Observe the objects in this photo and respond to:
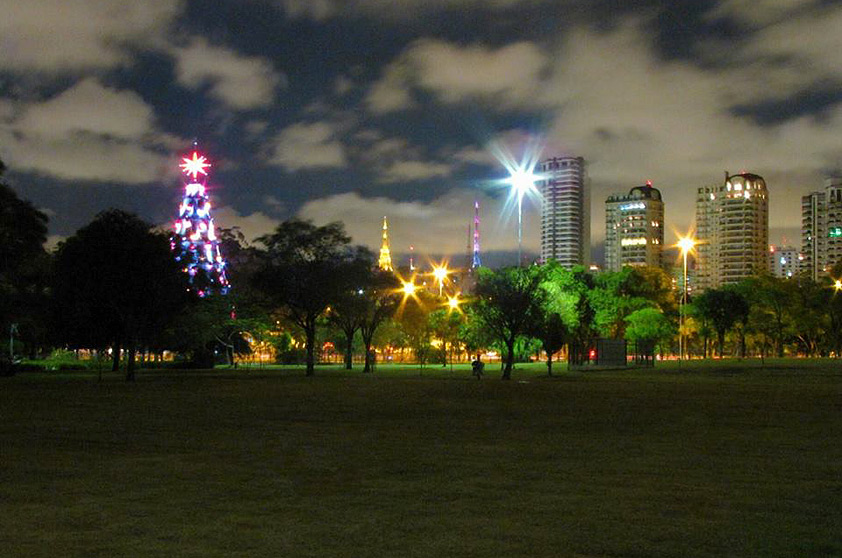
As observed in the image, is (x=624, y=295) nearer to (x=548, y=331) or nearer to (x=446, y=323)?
(x=446, y=323)

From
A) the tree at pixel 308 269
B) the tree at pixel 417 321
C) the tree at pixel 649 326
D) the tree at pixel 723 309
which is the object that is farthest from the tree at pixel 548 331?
the tree at pixel 723 309

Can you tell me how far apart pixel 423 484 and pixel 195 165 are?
92.8 m

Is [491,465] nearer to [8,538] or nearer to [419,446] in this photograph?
[419,446]

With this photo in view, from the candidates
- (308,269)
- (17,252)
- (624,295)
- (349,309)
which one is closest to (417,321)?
(624,295)

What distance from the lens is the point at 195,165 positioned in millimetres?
99625

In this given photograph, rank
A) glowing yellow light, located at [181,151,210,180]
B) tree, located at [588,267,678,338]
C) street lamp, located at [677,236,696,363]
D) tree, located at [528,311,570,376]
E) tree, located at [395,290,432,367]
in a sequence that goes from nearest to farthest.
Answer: tree, located at [528,311,570,376]
street lamp, located at [677,236,696,363]
tree, located at [588,267,678,338]
tree, located at [395,290,432,367]
glowing yellow light, located at [181,151,210,180]

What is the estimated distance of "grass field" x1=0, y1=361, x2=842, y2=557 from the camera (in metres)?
8.43

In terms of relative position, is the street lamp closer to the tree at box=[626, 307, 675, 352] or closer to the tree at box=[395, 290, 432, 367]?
the tree at box=[626, 307, 675, 352]

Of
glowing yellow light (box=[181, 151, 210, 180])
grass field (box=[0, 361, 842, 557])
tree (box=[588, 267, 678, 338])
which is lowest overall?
grass field (box=[0, 361, 842, 557])

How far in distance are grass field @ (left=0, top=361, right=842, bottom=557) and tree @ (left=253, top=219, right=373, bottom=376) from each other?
35.3 meters

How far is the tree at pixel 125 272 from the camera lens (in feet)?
165

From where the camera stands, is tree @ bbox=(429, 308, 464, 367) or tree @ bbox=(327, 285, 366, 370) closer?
tree @ bbox=(327, 285, 366, 370)

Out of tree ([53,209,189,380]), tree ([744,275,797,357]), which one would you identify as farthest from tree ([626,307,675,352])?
tree ([53,209,189,380])

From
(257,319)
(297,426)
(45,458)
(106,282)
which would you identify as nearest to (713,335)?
(257,319)
